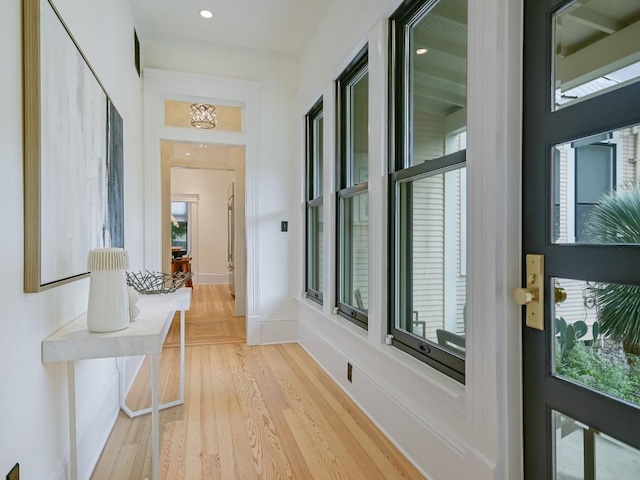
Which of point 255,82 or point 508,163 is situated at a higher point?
point 255,82

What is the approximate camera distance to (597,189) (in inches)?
44.4

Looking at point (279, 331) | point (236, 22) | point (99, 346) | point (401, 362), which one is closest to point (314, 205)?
point (279, 331)

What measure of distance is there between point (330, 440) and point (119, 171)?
7.28ft

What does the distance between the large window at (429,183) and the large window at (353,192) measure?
0.45 meters

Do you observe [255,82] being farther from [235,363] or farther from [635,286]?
[635,286]

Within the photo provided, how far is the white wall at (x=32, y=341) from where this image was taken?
114cm

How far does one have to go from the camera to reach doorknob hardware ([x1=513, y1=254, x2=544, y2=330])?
1254 mm

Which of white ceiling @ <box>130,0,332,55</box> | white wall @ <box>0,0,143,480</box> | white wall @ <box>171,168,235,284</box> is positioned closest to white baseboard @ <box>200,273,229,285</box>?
white wall @ <box>171,168,235,284</box>

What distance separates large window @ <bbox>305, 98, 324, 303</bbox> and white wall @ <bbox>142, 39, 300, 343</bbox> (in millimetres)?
209

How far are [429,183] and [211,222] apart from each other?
841 centimetres

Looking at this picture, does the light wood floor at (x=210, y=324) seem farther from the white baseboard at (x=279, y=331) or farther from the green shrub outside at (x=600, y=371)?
the green shrub outside at (x=600, y=371)

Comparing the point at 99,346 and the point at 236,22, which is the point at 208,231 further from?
the point at 99,346

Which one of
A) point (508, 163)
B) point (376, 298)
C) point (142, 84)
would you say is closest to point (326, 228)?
point (376, 298)

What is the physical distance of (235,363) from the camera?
342cm
